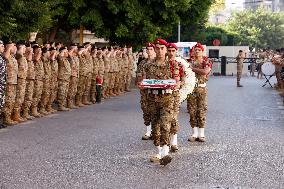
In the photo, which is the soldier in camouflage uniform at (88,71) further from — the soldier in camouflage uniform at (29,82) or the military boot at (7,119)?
the military boot at (7,119)

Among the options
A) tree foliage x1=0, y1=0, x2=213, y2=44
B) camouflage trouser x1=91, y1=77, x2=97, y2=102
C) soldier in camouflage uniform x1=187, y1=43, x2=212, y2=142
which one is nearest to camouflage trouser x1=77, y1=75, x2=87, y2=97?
camouflage trouser x1=91, y1=77, x2=97, y2=102

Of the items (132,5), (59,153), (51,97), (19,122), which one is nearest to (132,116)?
(51,97)

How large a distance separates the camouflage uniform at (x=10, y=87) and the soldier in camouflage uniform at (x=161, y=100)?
16.7 ft

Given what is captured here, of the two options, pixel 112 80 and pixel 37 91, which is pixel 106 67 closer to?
pixel 112 80

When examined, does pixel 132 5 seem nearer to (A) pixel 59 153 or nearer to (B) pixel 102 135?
(B) pixel 102 135

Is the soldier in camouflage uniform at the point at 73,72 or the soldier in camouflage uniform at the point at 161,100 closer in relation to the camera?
the soldier in camouflage uniform at the point at 161,100

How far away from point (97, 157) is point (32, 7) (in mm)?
7160

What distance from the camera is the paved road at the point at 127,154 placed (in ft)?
28.4

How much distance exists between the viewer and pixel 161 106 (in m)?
10.1

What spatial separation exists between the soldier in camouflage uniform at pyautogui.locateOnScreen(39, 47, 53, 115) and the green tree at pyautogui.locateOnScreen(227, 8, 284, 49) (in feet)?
268

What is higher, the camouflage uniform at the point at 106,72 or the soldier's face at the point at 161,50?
the soldier's face at the point at 161,50

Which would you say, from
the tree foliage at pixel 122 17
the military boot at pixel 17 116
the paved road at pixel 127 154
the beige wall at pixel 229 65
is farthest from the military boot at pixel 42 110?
the beige wall at pixel 229 65

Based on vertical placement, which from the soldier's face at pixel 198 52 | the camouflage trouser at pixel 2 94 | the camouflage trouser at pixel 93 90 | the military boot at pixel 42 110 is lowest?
the military boot at pixel 42 110

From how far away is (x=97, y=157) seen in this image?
10.5m
